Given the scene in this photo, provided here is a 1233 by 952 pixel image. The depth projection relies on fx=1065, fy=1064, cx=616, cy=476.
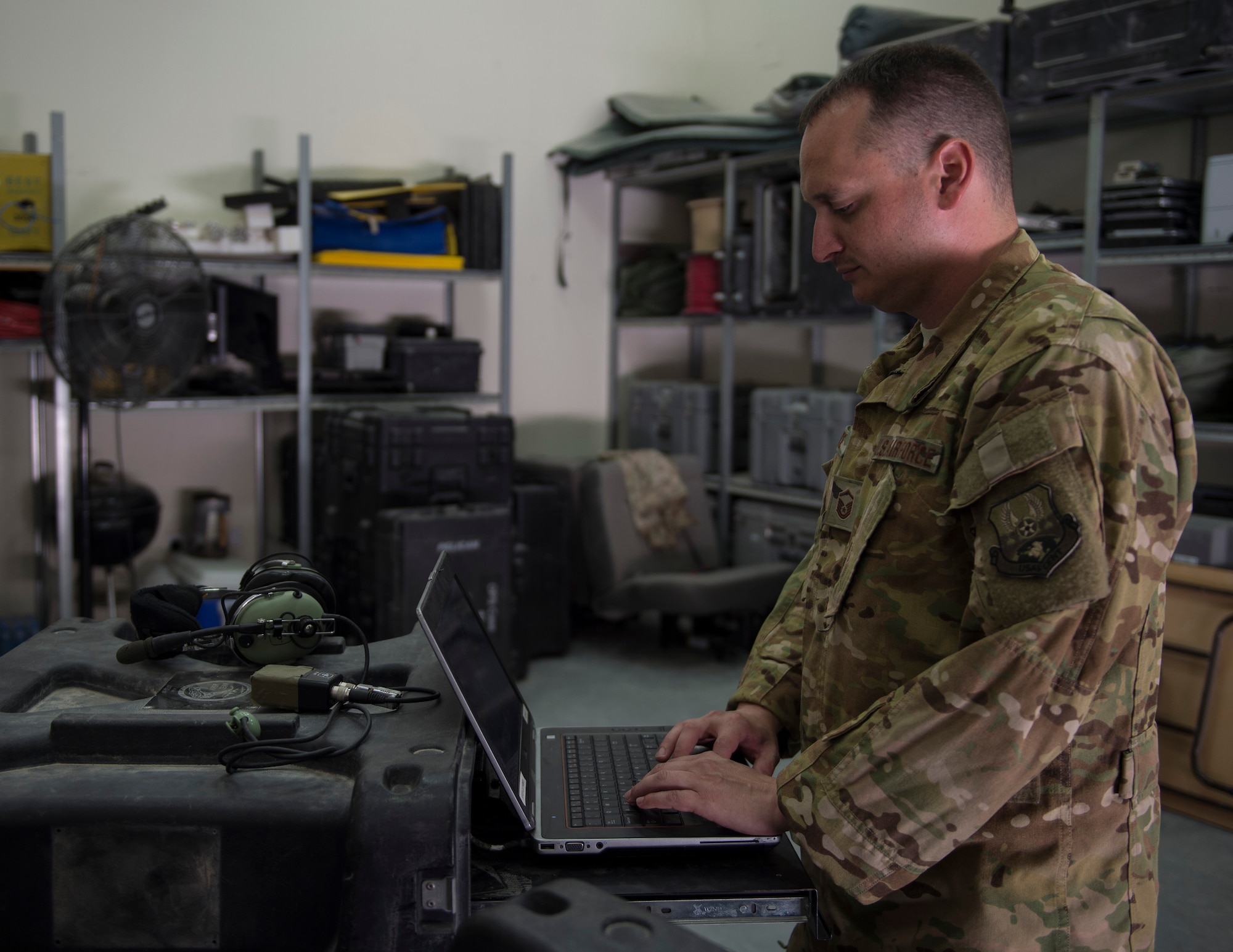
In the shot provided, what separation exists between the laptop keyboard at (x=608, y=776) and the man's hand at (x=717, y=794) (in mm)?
19

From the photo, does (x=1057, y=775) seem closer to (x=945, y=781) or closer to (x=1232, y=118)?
(x=945, y=781)

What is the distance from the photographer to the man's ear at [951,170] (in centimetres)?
106

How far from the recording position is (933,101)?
1.06 m

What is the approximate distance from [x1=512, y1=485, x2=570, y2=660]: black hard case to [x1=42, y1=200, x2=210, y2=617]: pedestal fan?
1351 mm

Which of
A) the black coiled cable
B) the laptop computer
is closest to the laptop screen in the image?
the laptop computer

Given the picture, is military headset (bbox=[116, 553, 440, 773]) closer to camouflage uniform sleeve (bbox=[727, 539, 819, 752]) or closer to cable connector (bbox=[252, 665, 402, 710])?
cable connector (bbox=[252, 665, 402, 710])

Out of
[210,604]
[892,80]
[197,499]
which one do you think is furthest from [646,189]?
[892,80]

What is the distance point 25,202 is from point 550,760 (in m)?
3.33

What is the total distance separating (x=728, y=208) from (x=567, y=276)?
103 cm

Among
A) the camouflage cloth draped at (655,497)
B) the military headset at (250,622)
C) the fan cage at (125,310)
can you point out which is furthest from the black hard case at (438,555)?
the military headset at (250,622)

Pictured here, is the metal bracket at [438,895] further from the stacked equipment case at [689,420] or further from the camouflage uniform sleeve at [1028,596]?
the stacked equipment case at [689,420]

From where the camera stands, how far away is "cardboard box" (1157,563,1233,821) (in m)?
2.88

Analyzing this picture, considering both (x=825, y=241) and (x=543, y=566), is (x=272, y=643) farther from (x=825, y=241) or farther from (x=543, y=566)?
(x=543, y=566)

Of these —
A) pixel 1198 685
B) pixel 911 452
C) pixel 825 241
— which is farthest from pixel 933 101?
pixel 1198 685
